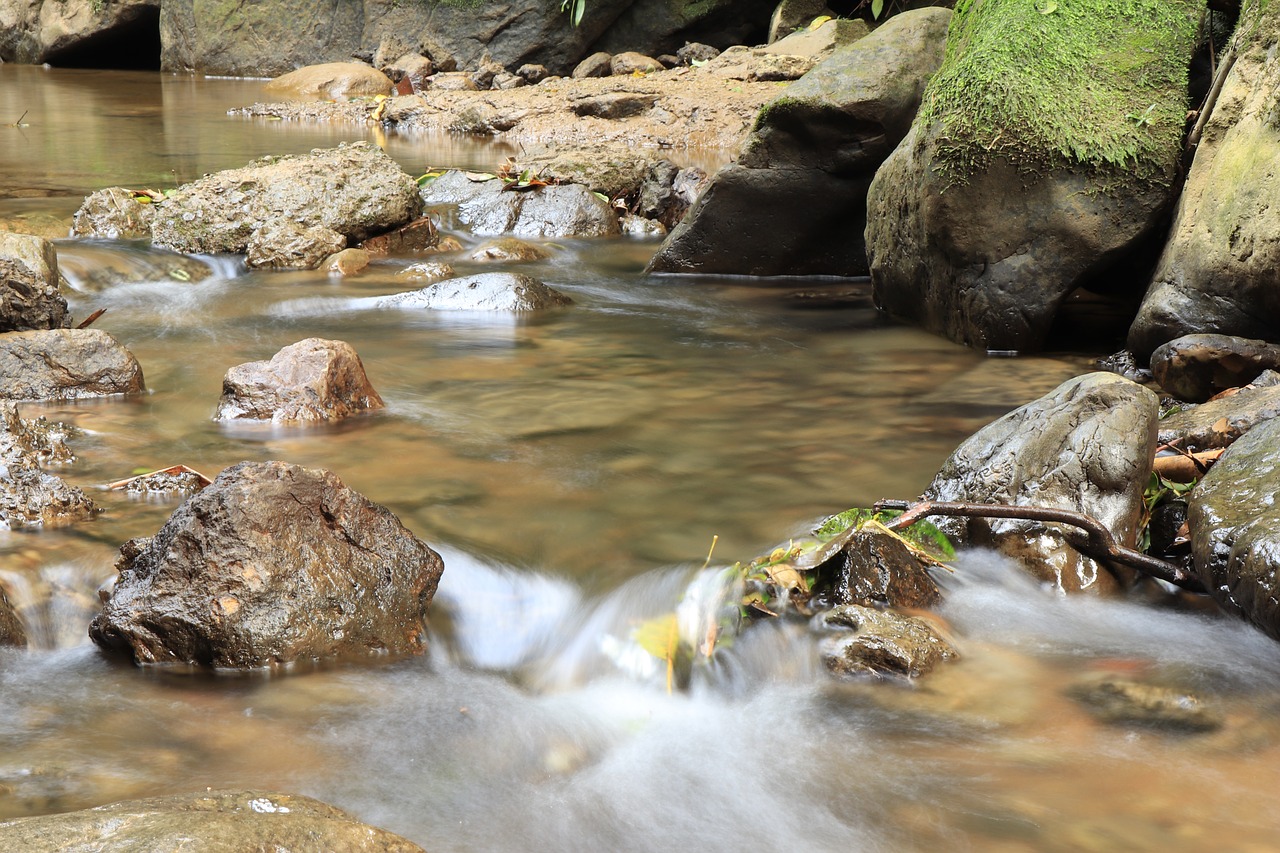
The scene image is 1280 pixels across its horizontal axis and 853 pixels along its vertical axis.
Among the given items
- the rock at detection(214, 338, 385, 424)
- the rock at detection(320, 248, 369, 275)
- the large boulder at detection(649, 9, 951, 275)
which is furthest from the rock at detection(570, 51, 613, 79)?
the rock at detection(214, 338, 385, 424)

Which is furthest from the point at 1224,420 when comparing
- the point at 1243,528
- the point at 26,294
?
the point at 26,294

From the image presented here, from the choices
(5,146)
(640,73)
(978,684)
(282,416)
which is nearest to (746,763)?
(978,684)

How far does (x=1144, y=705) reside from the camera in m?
2.76

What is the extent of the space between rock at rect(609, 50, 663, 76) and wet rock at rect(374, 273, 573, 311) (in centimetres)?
1193

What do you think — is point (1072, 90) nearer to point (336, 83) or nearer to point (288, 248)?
point (288, 248)

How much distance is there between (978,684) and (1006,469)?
0.98 meters

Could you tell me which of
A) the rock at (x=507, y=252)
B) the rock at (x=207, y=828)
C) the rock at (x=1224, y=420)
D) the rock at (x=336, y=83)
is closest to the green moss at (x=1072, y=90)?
the rock at (x=1224, y=420)

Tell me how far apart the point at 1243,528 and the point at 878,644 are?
1.13m

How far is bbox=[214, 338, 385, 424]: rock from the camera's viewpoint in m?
4.70

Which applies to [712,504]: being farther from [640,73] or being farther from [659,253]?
[640,73]

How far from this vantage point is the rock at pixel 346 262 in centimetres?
794

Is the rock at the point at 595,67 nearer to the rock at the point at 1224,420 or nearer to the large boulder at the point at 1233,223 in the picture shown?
the large boulder at the point at 1233,223

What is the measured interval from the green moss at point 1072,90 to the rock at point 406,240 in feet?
14.7

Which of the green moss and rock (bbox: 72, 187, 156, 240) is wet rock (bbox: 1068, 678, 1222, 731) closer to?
the green moss
